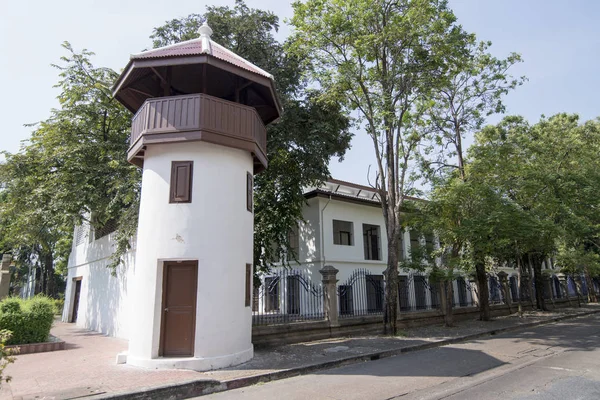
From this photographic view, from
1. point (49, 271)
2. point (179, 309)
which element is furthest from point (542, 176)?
point (49, 271)

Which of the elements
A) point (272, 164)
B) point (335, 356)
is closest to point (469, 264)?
point (335, 356)

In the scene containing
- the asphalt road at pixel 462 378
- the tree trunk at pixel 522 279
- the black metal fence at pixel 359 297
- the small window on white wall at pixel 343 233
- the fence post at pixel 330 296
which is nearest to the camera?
the asphalt road at pixel 462 378

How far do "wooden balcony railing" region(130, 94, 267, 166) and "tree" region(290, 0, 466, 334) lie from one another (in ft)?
19.1

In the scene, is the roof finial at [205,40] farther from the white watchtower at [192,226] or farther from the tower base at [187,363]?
the tower base at [187,363]

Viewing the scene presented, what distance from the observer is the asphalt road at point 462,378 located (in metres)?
6.45

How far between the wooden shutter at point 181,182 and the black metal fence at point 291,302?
194 inches

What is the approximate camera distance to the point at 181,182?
368 inches

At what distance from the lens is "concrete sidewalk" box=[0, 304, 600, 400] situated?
22.2 feet

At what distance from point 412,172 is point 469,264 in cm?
569

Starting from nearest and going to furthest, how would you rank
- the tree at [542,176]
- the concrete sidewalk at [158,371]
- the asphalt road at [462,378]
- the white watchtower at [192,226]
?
the asphalt road at [462,378], the concrete sidewalk at [158,371], the white watchtower at [192,226], the tree at [542,176]

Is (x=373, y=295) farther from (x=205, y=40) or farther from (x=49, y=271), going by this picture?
(x=49, y=271)

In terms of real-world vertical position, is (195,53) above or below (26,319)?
above

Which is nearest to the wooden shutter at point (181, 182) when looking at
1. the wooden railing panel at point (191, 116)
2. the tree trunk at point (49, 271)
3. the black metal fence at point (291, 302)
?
the wooden railing panel at point (191, 116)

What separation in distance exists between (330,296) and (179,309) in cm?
586
